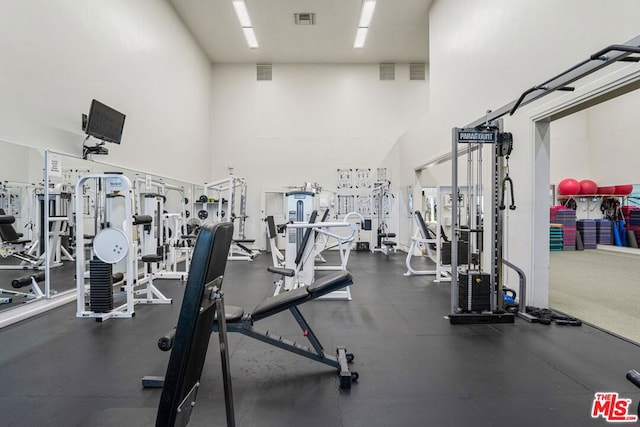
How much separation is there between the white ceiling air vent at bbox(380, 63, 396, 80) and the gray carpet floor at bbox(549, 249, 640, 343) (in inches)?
251

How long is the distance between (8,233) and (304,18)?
6.62 metres

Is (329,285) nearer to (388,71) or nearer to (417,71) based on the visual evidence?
(388,71)

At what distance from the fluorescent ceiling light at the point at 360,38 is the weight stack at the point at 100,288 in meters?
7.29

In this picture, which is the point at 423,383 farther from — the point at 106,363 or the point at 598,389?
the point at 106,363

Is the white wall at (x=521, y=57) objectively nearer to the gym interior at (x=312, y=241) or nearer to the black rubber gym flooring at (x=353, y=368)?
the gym interior at (x=312, y=241)

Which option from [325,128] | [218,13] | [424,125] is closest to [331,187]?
[325,128]

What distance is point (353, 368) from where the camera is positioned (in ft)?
7.54

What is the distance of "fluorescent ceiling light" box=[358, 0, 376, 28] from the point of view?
21.6 feet

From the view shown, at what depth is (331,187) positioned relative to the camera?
9297mm

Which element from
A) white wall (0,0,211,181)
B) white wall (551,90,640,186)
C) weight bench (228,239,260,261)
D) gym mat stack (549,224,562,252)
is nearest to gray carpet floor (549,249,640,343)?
gym mat stack (549,224,562,252)

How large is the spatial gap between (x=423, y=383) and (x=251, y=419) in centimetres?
112

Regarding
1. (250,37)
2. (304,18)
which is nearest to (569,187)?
(304,18)

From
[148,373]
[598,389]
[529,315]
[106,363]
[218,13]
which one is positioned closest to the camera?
[598,389]

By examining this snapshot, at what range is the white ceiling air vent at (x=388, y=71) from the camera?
9.31 metres
